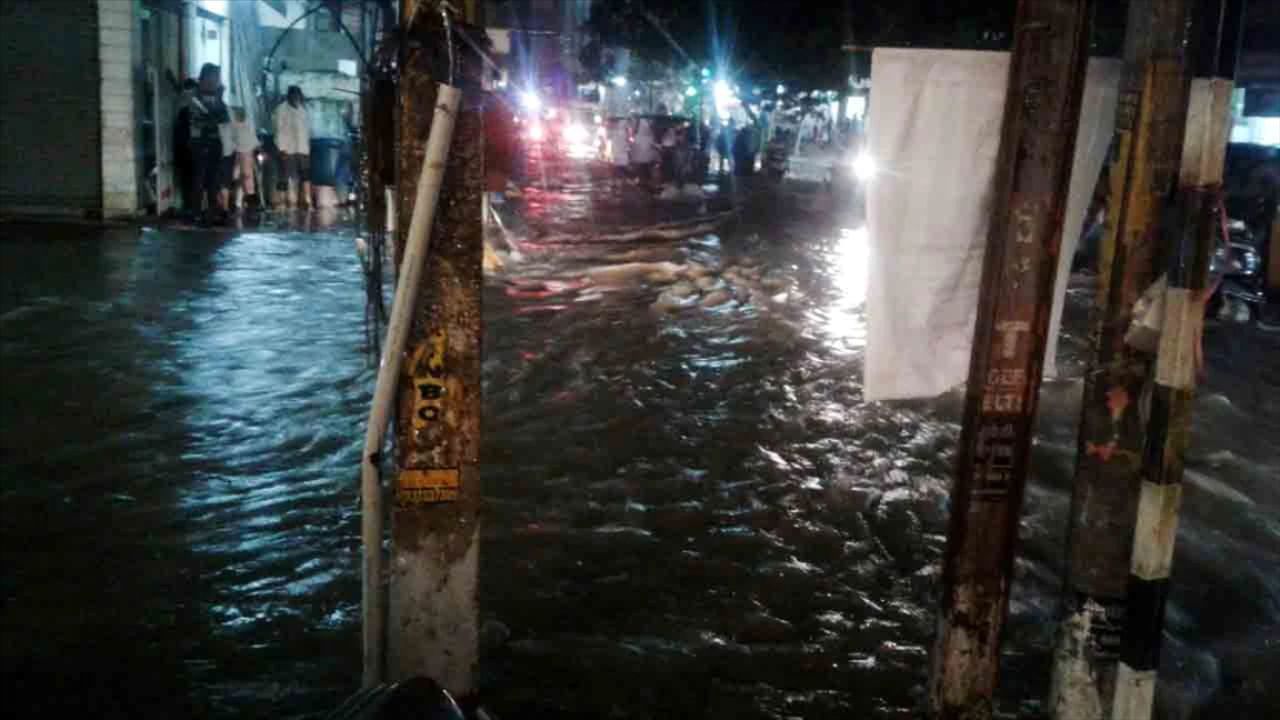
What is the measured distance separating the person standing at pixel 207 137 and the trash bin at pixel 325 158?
318cm

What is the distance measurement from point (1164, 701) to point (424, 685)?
3.21 metres

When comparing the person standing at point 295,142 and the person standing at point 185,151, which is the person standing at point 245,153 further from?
the person standing at point 185,151

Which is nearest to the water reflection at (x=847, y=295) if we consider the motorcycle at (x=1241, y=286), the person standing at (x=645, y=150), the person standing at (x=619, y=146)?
the motorcycle at (x=1241, y=286)

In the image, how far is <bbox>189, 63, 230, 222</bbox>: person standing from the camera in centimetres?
1738

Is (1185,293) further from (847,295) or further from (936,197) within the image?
(847,295)

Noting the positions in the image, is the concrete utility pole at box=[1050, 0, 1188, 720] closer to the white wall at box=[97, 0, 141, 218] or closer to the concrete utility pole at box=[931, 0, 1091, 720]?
the concrete utility pole at box=[931, 0, 1091, 720]

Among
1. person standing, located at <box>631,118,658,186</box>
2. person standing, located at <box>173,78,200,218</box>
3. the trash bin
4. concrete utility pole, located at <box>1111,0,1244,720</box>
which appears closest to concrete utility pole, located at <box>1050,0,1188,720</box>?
concrete utility pole, located at <box>1111,0,1244,720</box>

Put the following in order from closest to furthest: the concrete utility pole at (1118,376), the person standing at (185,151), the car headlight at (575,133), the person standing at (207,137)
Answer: the concrete utility pole at (1118,376)
the person standing at (207,137)
the person standing at (185,151)
the car headlight at (575,133)

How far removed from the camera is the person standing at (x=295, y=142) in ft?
63.3

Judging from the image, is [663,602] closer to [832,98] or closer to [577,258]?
[577,258]

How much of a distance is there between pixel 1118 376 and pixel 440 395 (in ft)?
7.31

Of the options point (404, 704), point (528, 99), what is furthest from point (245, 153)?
point (404, 704)

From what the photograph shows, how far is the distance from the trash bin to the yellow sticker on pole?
18.5 metres

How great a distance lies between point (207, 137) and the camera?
17.4m
